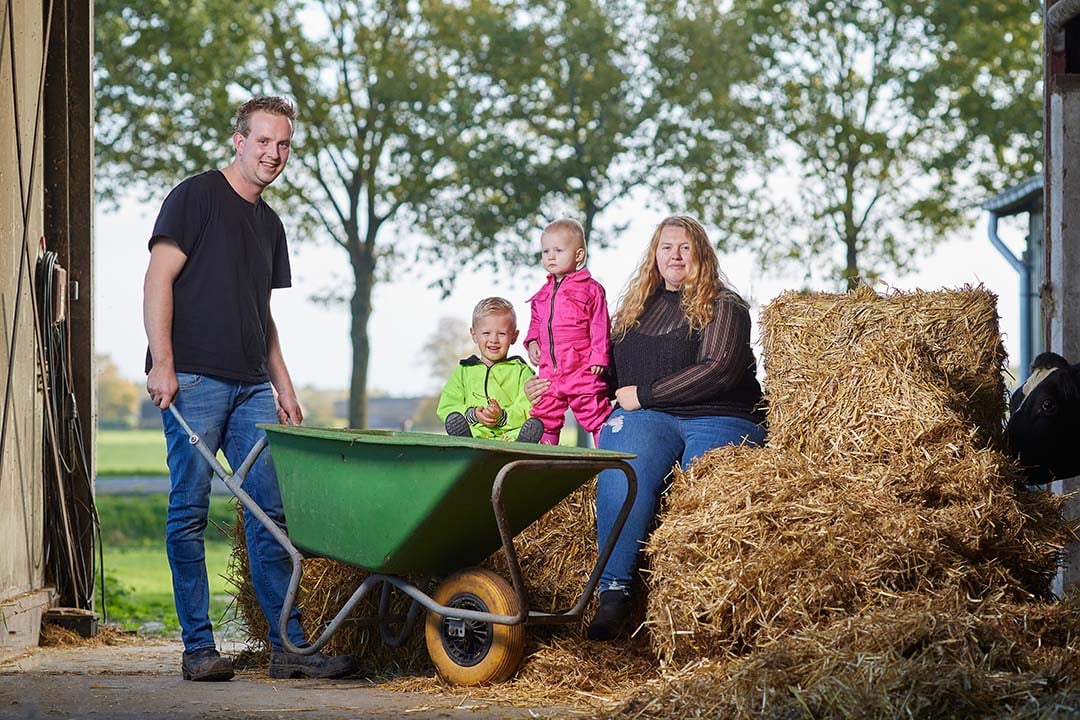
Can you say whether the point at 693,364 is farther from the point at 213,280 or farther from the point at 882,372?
the point at 213,280

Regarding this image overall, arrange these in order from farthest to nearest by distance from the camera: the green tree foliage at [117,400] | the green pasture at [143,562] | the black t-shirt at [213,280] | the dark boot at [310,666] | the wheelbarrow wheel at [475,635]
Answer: the green tree foliage at [117,400]
the green pasture at [143,562]
the dark boot at [310,666]
the black t-shirt at [213,280]
the wheelbarrow wheel at [475,635]

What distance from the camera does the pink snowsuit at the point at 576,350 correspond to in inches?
197

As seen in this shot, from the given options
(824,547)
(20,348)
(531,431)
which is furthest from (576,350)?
(20,348)

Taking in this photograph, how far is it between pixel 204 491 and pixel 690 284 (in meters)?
1.85

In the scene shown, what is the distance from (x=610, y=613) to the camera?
14.4 feet

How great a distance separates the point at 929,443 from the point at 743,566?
2.33ft

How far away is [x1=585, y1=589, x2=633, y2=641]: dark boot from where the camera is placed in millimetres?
4398

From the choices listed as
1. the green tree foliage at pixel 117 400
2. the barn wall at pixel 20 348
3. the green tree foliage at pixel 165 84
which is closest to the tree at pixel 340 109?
the green tree foliage at pixel 165 84

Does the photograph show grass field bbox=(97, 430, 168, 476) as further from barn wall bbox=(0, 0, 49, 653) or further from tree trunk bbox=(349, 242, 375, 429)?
barn wall bbox=(0, 0, 49, 653)

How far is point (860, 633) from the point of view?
3664 mm

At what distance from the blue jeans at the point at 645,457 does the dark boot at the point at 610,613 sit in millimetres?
30

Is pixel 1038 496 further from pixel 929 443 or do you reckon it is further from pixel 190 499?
pixel 190 499

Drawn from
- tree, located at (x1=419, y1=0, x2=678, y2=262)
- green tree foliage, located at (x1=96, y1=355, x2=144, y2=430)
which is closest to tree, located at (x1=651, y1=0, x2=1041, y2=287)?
tree, located at (x1=419, y1=0, x2=678, y2=262)

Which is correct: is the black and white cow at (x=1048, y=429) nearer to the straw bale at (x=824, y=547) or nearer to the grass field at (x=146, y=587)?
the straw bale at (x=824, y=547)
